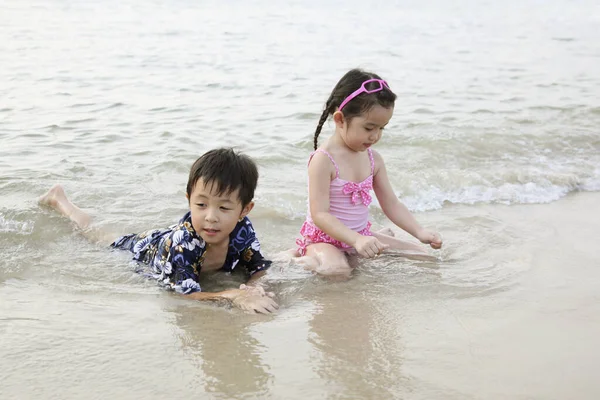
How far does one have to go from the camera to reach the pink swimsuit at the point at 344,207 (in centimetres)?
431

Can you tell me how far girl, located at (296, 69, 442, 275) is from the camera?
13.1 feet

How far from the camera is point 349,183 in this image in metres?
4.30

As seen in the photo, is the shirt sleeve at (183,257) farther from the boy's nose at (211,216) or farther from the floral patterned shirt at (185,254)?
the boy's nose at (211,216)

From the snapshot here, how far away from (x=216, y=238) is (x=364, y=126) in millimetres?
1030

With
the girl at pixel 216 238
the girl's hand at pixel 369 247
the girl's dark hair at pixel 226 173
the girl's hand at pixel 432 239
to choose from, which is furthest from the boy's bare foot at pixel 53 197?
the girl's hand at pixel 432 239

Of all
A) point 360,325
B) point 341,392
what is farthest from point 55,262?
point 341,392

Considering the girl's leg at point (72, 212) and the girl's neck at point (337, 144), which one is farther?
the girl's leg at point (72, 212)

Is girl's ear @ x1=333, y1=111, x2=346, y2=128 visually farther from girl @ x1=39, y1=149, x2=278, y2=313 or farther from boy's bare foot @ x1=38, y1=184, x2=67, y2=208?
boy's bare foot @ x1=38, y1=184, x2=67, y2=208

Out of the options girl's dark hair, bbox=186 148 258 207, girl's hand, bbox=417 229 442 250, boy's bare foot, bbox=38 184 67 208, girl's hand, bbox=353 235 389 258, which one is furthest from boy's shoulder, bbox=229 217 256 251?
boy's bare foot, bbox=38 184 67 208

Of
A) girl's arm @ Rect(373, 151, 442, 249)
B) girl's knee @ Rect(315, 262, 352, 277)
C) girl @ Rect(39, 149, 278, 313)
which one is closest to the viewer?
girl @ Rect(39, 149, 278, 313)

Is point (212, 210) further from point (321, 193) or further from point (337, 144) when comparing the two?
point (337, 144)

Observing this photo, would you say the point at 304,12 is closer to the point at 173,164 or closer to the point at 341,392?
the point at 173,164

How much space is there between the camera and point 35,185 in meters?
5.55

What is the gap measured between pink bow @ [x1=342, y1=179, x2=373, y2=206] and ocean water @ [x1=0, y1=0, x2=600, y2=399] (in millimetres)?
431
